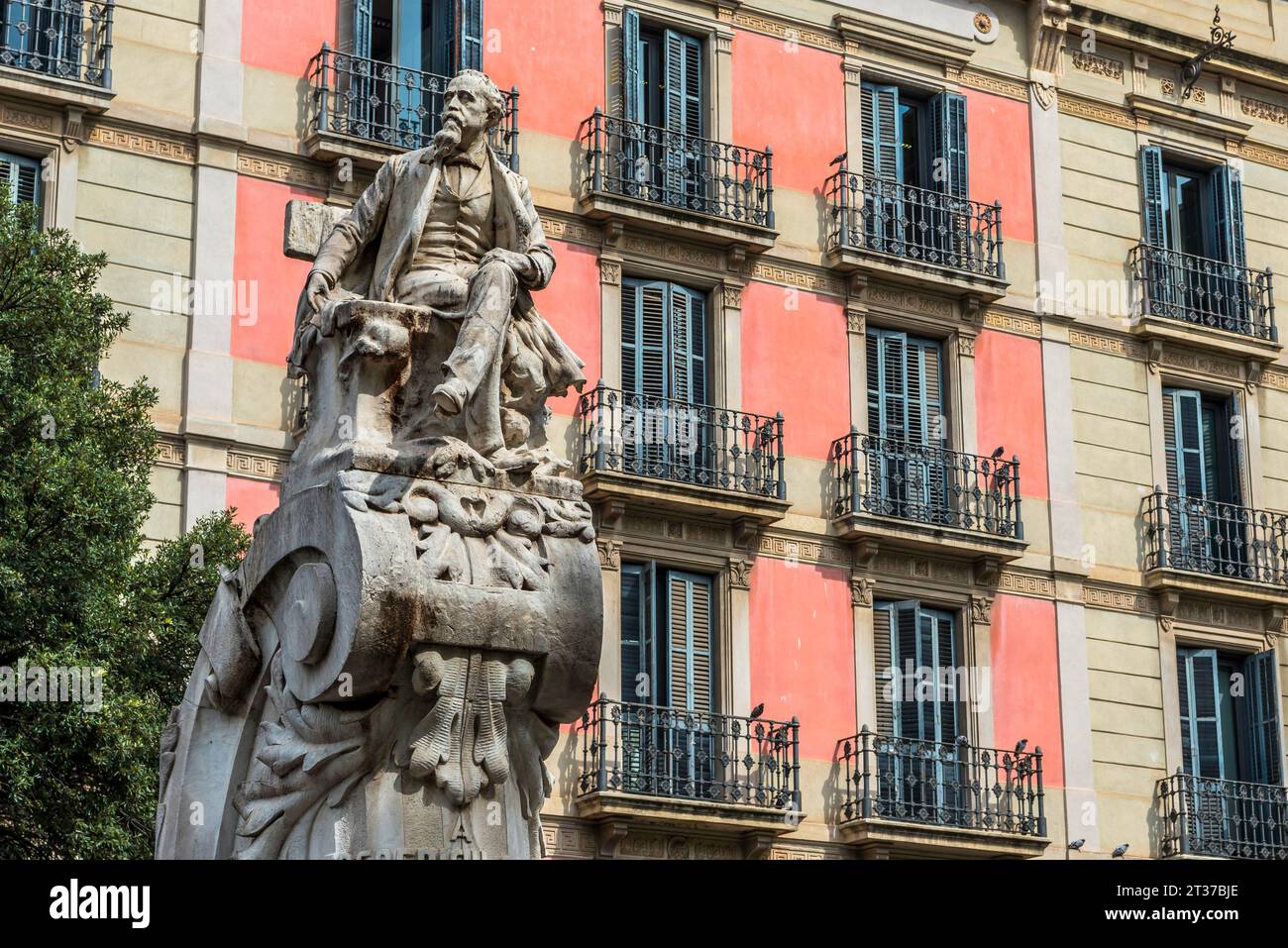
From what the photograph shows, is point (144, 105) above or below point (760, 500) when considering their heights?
above

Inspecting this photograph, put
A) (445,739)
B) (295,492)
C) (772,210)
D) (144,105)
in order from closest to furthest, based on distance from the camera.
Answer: (445,739) → (295,492) → (144,105) → (772,210)

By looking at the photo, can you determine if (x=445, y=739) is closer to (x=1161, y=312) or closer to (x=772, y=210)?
(x=772, y=210)

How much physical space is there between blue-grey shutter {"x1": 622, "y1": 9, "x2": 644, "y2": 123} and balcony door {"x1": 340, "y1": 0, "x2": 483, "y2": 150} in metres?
1.65

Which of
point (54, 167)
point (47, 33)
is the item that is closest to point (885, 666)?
point (54, 167)

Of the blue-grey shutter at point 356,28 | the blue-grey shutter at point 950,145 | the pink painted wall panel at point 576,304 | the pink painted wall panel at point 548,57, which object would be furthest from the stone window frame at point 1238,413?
the blue-grey shutter at point 356,28

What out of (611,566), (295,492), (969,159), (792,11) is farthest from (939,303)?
(295,492)

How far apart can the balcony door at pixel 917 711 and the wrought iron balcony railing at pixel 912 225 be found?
4.07 m

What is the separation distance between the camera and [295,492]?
26.5 ft

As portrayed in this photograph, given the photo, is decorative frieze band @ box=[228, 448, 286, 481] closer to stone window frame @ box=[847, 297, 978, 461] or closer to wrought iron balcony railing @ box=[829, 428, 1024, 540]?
wrought iron balcony railing @ box=[829, 428, 1024, 540]

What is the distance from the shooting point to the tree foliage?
14.7 meters

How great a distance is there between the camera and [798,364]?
25.0 meters

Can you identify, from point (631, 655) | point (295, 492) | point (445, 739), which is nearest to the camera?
point (445, 739)

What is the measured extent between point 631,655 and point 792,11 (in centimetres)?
795

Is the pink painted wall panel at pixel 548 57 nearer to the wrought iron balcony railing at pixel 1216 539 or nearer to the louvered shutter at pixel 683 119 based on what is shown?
the louvered shutter at pixel 683 119
